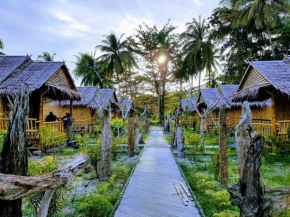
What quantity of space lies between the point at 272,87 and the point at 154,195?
8121 mm

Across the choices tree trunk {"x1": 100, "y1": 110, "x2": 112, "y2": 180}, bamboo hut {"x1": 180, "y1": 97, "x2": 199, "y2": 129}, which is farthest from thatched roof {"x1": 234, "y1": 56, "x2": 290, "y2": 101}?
bamboo hut {"x1": 180, "y1": 97, "x2": 199, "y2": 129}

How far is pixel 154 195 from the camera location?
496 centimetres

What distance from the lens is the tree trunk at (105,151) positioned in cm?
646

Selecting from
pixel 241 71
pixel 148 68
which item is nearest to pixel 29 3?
pixel 241 71

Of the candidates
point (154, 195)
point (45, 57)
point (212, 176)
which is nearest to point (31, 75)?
point (154, 195)

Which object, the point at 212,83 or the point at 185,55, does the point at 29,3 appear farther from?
the point at 212,83

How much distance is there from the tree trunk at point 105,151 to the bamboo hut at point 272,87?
6.55m

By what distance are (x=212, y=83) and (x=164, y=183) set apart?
117 ft

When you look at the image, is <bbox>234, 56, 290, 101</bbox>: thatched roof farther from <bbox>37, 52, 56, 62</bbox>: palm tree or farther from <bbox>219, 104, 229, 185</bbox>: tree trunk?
<bbox>37, 52, 56, 62</bbox>: palm tree

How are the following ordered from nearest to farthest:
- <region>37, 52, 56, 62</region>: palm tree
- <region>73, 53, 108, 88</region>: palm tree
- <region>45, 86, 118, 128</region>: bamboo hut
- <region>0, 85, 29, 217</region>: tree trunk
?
<region>0, 85, 29, 217</region>: tree trunk
<region>45, 86, 118, 128</region>: bamboo hut
<region>73, 53, 108, 88</region>: palm tree
<region>37, 52, 56, 62</region>: palm tree

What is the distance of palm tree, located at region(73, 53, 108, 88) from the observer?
3298 cm

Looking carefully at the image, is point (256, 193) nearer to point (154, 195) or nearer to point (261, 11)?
point (154, 195)

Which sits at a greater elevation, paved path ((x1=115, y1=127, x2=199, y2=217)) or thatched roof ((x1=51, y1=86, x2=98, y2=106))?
thatched roof ((x1=51, y1=86, x2=98, y2=106))

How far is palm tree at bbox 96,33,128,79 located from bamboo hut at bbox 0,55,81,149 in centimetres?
1807
